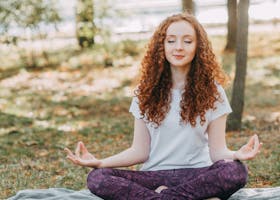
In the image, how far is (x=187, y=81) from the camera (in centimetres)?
393

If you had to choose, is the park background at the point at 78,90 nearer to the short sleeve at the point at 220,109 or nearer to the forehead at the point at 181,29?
the short sleeve at the point at 220,109

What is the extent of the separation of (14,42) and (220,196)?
781 cm

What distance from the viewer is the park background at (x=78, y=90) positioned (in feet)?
20.5

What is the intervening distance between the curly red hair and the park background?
1517mm

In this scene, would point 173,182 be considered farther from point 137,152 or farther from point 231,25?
point 231,25

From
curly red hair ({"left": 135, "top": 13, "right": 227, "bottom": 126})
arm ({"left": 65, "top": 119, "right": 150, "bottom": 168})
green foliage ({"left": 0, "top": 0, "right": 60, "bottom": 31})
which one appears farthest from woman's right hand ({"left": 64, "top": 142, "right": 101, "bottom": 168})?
green foliage ({"left": 0, "top": 0, "right": 60, "bottom": 31})

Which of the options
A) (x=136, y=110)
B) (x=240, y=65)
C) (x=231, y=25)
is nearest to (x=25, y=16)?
(x=240, y=65)

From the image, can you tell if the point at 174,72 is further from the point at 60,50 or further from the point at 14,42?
the point at 60,50

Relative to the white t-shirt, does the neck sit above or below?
above

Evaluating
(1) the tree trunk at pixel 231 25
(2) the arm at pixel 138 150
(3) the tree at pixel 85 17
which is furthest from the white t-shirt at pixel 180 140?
(1) the tree trunk at pixel 231 25

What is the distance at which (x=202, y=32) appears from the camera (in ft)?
12.8

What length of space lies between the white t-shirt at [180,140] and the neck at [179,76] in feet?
0.20

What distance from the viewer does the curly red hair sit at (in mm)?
3818

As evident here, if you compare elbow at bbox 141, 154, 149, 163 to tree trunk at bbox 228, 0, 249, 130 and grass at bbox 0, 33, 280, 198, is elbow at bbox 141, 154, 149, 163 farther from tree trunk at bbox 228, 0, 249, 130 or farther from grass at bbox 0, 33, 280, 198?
tree trunk at bbox 228, 0, 249, 130
